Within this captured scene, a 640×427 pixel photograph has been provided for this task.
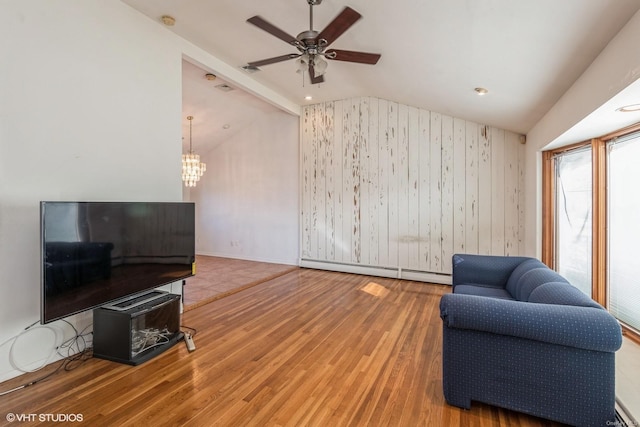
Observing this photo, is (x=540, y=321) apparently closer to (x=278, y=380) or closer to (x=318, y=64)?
(x=278, y=380)

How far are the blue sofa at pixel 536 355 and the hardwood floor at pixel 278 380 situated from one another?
181 millimetres

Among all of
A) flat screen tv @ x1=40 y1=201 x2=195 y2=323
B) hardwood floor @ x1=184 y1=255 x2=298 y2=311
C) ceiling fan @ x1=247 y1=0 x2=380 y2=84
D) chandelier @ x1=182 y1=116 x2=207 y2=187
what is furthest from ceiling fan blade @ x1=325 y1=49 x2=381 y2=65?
chandelier @ x1=182 y1=116 x2=207 y2=187

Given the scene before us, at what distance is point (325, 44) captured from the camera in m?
2.53

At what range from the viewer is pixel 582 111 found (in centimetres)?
245

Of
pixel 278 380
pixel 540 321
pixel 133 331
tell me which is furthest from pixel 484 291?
pixel 133 331

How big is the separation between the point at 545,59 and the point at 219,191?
6400mm

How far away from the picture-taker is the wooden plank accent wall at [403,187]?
4.72 meters

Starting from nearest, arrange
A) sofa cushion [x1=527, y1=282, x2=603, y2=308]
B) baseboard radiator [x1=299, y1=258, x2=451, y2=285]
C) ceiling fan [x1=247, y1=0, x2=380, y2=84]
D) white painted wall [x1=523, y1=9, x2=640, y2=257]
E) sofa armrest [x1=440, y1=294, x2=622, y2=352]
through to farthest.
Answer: sofa armrest [x1=440, y1=294, x2=622, y2=352], white painted wall [x1=523, y1=9, x2=640, y2=257], sofa cushion [x1=527, y1=282, x2=603, y2=308], ceiling fan [x1=247, y1=0, x2=380, y2=84], baseboard radiator [x1=299, y1=258, x2=451, y2=285]

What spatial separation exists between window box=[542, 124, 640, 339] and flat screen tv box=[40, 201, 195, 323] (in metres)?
4.03

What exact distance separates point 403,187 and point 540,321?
12.0 ft

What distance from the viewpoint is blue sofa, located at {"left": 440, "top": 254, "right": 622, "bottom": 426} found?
172 cm

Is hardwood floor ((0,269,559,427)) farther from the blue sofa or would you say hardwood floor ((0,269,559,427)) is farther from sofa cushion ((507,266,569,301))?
sofa cushion ((507,266,569,301))

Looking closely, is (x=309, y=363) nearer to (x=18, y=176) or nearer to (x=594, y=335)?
(x=594, y=335)

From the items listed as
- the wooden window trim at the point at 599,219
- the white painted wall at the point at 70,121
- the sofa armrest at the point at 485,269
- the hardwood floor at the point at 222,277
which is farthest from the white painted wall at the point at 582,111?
the hardwood floor at the point at 222,277
